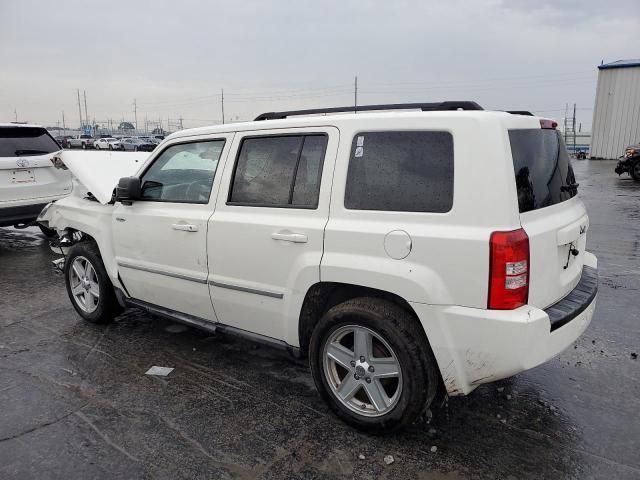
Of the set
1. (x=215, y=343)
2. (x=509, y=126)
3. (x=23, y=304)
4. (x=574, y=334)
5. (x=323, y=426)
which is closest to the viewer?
(x=509, y=126)

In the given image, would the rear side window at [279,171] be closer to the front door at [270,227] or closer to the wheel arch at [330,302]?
the front door at [270,227]

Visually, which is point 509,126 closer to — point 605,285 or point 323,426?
point 323,426

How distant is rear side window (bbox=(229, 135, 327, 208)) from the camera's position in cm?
309

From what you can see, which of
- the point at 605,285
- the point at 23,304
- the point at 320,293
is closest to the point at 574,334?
the point at 320,293

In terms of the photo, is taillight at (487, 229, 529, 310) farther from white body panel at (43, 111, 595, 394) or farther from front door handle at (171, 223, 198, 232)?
front door handle at (171, 223, 198, 232)

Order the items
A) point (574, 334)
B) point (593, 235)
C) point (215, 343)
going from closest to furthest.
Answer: point (574, 334) → point (215, 343) → point (593, 235)

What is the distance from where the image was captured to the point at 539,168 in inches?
110

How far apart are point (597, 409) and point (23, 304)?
5.44 metres

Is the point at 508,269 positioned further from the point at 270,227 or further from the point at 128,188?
the point at 128,188

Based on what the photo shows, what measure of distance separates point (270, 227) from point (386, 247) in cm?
82

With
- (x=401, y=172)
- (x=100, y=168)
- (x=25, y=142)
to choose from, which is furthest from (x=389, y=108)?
(x=25, y=142)

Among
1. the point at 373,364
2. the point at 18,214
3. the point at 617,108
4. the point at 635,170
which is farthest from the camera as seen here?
the point at 617,108

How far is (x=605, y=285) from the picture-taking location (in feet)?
18.1

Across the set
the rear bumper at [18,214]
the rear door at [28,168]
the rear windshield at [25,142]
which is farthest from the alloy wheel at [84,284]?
the rear windshield at [25,142]
